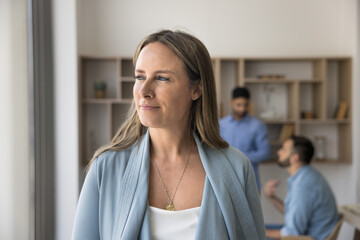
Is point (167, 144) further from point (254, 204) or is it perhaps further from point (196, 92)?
point (254, 204)

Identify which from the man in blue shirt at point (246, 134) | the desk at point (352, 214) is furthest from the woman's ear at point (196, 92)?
the man in blue shirt at point (246, 134)

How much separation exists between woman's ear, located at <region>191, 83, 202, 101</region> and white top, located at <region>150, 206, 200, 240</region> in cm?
34

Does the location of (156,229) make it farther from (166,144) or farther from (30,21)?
(30,21)

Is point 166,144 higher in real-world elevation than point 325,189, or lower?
higher

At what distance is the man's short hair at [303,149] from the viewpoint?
3.12m

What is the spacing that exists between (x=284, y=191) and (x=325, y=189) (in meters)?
2.28

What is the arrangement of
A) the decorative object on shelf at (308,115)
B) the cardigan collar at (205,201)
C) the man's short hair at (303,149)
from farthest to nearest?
1. the decorative object on shelf at (308,115)
2. the man's short hair at (303,149)
3. the cardigan collar at (205,201)

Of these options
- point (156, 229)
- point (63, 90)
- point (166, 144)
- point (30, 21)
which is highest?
point (30, 21)

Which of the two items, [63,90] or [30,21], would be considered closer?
[30,21]

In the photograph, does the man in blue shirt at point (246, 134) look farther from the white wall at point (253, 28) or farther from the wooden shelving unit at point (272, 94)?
the white wall at point (253, 28)

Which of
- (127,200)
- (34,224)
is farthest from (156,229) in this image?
(34,224)

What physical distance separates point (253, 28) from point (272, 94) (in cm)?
82

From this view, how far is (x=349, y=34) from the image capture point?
199 inches

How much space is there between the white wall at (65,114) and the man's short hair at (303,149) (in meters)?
1.92
